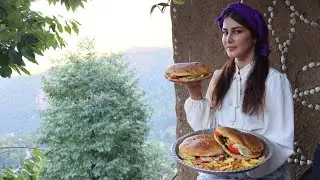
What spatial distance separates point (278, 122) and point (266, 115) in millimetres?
48

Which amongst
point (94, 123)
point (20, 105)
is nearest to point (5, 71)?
point (94, 123)

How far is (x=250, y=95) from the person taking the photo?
62.5 inches

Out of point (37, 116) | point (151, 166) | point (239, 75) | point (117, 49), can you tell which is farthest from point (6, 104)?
point (239, 75)

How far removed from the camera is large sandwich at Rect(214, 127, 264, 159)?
4.64 feet

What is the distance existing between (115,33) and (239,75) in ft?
31.1

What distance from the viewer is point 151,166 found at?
10188 mm

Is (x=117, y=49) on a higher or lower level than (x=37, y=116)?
higher

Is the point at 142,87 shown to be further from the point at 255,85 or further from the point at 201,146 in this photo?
the point at 201,146

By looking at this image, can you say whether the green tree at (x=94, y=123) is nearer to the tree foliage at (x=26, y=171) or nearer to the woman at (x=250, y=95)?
the tree foliage at (x=26, y=171)

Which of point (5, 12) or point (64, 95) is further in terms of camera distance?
point (64, 95)

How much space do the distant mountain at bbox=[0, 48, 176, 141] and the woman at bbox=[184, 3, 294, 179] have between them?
724 cm

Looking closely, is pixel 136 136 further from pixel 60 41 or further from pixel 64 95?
pixel 60 41

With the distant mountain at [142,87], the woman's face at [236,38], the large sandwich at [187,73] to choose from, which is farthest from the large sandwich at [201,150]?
the distant mountain at [142,87]

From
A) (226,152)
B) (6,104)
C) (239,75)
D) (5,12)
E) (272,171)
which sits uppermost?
(5,12)
